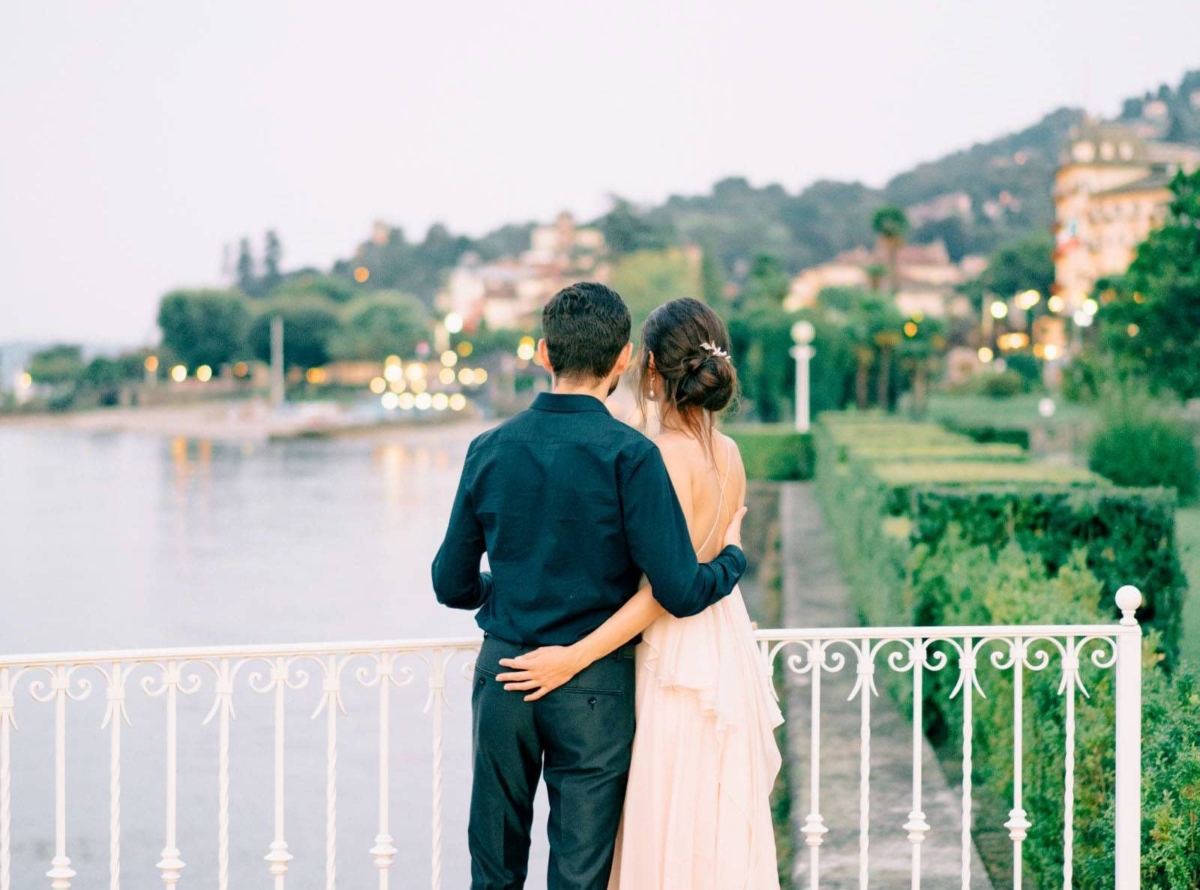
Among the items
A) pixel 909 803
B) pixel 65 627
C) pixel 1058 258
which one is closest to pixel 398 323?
pixel 1058 258

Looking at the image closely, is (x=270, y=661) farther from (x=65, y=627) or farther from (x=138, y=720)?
(x=65, y=627)

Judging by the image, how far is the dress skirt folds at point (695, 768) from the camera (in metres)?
2.98

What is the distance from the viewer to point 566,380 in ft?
9.76

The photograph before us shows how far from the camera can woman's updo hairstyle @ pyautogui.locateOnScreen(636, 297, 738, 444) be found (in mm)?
3029

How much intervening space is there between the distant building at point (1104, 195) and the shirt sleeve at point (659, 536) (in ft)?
298

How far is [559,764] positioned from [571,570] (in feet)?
1.40

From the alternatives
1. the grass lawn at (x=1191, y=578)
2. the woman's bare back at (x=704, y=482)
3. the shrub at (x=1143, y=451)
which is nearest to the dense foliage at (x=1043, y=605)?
the grass lawn at (x=1191, y=578)

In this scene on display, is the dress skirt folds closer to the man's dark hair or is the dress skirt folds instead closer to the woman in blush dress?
the woman in blush dress

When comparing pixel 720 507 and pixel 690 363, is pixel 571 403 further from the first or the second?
pixel 720 507

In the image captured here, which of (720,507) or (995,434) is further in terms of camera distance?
(995,434)

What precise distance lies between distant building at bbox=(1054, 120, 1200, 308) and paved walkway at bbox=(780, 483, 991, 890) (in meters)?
86.2

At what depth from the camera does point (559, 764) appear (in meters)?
2.98

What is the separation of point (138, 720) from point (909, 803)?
521 cm

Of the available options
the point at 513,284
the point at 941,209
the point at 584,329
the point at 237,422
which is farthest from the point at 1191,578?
the point at 941,209
